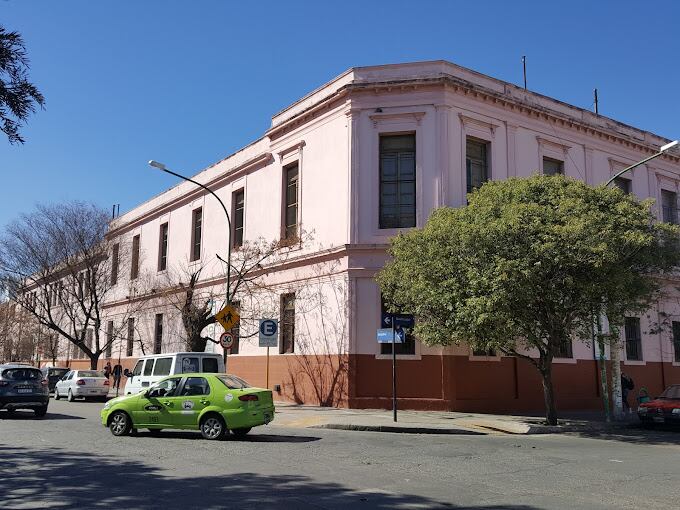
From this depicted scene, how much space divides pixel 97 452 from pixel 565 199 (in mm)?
12584

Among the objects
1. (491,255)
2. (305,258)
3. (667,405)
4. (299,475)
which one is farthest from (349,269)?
(299,475)

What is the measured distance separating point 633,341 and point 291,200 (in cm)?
1615

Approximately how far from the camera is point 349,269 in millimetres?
22453

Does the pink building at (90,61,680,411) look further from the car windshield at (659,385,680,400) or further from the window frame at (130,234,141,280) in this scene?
the window frame at (130,234,141,280)

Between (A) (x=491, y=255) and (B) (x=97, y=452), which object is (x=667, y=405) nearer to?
(A) (x=491, y=255)

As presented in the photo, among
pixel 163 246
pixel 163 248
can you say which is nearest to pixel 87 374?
pixel 163 248

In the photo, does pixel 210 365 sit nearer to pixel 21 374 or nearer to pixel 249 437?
pixel 249 437

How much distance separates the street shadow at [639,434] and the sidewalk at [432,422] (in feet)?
0.99

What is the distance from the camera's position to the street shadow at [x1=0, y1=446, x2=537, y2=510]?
7.59 m

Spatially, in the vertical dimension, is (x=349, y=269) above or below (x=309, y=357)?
above

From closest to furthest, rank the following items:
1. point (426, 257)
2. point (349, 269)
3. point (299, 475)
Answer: point (299, 475) → point (426, 257) → point (349, 269)

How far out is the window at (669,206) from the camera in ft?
101

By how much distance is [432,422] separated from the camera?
704 inches

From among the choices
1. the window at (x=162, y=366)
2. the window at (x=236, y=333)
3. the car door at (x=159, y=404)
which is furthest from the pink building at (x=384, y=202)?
the car door at (x=159, y=404)
